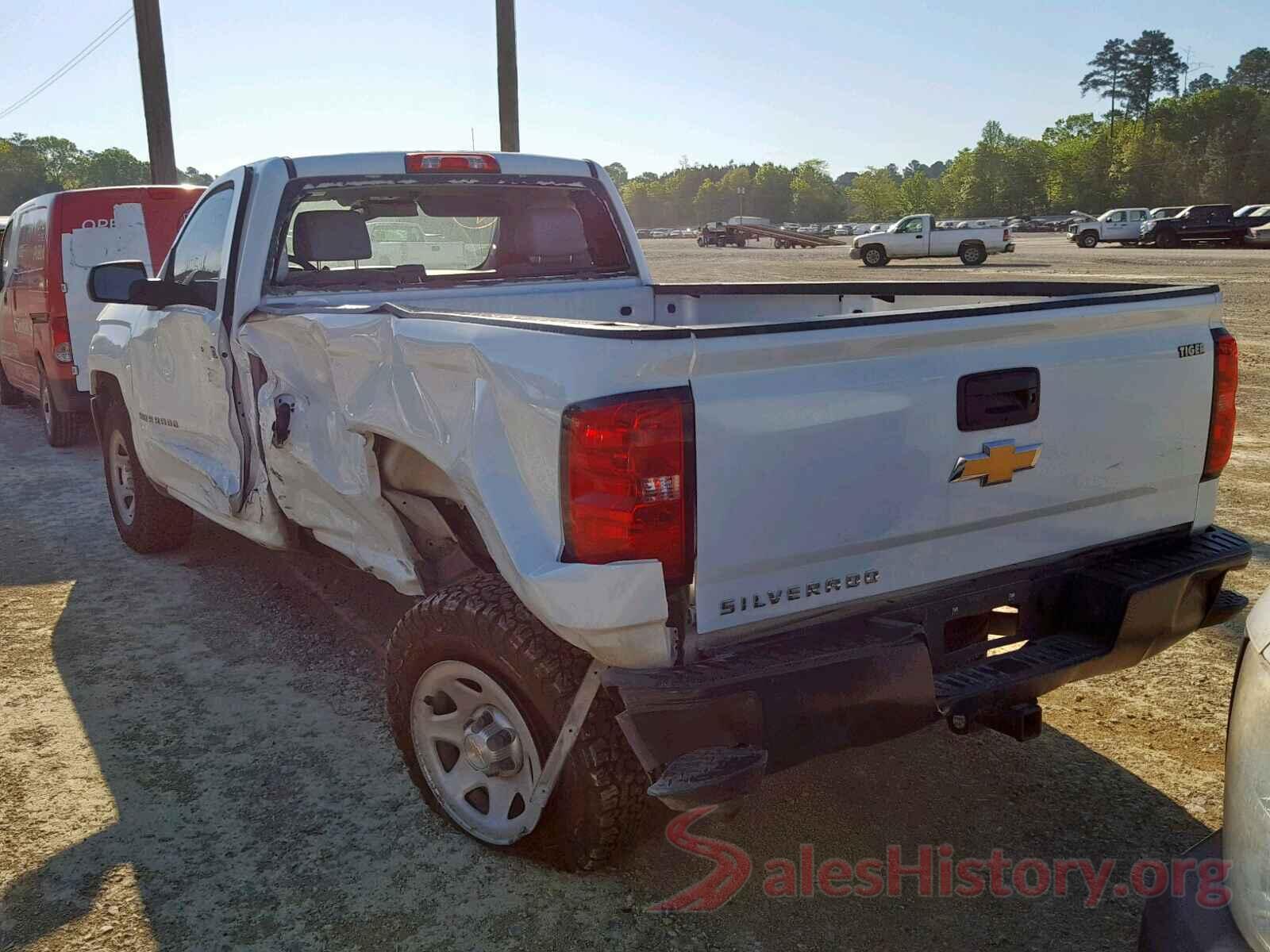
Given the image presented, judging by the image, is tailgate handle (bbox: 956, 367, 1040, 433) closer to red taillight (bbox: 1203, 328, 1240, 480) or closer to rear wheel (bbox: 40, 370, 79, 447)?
red taillight (bbox: 1203, 328, 1240, 480)

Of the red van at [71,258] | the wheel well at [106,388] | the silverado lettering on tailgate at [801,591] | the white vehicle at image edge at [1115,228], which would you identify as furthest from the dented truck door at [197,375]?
the white vehicle at image edge at [1115,228]

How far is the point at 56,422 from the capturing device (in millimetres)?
9664

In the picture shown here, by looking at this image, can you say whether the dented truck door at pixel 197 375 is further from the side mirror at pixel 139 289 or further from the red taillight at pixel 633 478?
the red taillight at pixel 633 478

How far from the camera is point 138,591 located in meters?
5.71

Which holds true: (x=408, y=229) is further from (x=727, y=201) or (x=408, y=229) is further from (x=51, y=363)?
(x=727, y=201)

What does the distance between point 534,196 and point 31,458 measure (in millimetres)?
6237

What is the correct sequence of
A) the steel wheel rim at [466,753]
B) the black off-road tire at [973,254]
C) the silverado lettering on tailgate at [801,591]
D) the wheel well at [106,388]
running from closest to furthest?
the silverado lettering on tailgate at [801,591]
the steel wheel rim at [466,753]
the wheel well at [106,388]
the black off-road tire at [973,254]

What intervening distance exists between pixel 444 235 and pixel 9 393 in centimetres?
898

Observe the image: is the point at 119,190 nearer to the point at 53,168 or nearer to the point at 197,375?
the point at 197,375

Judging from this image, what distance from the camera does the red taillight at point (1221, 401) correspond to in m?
3.32

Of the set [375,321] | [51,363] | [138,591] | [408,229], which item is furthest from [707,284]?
[51,363]

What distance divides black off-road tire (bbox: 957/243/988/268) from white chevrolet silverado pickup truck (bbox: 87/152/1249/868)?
34730 mm

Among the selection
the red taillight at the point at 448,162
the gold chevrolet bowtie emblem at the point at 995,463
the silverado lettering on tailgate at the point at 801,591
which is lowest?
the silverado lettering on tailgate at the point at 801,591

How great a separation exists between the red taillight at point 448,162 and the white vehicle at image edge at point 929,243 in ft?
112
